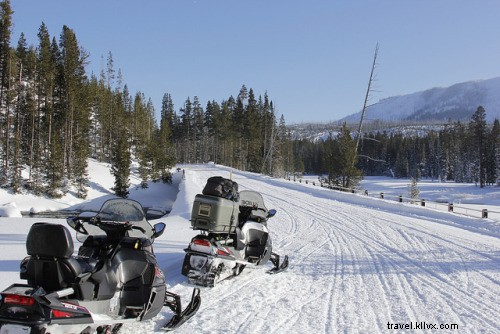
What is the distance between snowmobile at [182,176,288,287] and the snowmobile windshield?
59.9 inches

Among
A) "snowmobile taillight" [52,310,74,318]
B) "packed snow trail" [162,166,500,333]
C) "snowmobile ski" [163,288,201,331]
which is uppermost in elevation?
"snowmobile taillight" [52,310,74,318]

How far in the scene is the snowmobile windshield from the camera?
5090 mm

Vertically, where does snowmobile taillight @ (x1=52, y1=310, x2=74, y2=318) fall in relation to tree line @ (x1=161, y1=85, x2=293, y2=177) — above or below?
below

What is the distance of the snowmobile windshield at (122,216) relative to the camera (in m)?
5.09

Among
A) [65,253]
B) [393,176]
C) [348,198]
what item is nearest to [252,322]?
[65,253]

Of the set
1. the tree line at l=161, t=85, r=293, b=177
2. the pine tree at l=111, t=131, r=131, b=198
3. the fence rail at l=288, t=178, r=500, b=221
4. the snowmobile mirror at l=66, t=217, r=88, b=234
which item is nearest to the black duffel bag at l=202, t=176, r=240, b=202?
the snowmobile mirror at l=66, t=217, r=88, b=234

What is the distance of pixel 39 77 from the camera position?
4553 centimetres

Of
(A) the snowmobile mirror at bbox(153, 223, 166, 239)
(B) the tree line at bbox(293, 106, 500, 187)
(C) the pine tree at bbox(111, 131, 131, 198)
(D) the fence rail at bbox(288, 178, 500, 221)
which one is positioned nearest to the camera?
(A) the snowmobile mirror at bbox(153, 223, 166, 239)

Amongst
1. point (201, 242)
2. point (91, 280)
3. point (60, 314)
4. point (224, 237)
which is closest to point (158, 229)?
point (91, 280)

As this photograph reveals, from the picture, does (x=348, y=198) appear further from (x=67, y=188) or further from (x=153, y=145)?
(x=153, y=145)

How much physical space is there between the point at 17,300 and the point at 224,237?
4.33 meters

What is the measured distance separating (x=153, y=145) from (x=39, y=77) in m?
17.1

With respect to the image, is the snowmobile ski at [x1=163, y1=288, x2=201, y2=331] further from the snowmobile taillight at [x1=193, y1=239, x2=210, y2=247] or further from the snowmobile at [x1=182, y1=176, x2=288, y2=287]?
the snowmobile taillight at [x1=193, y1=239, x2=210, y2=247]

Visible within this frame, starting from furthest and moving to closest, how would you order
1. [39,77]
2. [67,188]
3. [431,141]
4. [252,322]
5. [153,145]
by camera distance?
1. [431,141]
2. [153,145]
3. [39,77]
4. [67,188]
5. [252,322]
